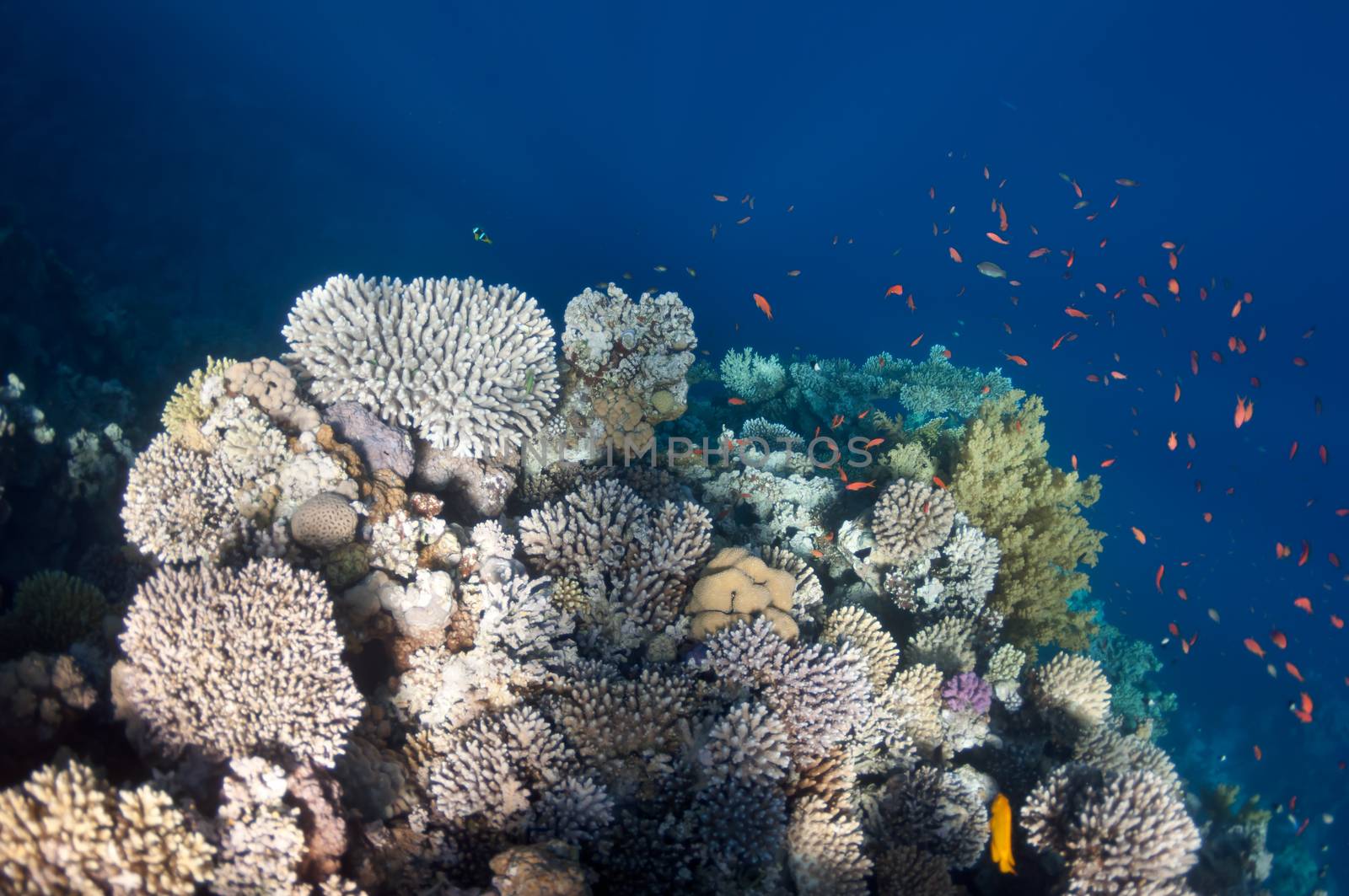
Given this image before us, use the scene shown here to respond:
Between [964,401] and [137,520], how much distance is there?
45.4 ft

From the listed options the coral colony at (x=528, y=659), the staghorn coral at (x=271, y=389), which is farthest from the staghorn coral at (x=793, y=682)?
the staghorn coral at (x=271, y=389)

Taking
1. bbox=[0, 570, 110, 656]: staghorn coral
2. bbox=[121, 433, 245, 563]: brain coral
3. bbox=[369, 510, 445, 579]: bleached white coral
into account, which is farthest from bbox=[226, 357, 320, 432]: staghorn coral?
bbox=[0, 570, 110, 656]: staghorn coral

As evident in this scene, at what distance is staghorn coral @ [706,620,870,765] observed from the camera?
4.72 m

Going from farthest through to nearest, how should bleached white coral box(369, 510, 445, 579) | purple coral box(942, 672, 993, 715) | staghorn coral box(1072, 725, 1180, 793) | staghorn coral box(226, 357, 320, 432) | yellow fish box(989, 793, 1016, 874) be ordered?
staghorn coral box(1072, 725, 1180, 793), purple coral box(942, 672, 993, 715), staghorn coral box(226, 357, 320, 432), yellow fish box(989, 793, 1016, 874), bleached white coral box(369, 510, 445, 579)

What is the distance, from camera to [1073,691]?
22.0 ft

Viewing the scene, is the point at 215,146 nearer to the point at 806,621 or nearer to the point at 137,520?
the point at 137,520

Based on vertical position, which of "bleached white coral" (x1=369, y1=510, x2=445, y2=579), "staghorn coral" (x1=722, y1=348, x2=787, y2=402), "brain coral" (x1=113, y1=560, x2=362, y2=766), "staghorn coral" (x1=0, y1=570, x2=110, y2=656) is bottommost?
"brain coral" (x1=113, y1=560, x2=362, y2=766)

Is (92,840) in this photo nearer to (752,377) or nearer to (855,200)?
(752,377)

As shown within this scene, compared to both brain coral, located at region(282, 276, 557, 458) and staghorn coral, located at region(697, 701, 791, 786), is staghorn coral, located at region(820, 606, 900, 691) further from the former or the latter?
brain coral, located at region(282, 276, 557, 458)

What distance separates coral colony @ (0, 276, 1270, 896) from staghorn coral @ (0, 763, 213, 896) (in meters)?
0.01

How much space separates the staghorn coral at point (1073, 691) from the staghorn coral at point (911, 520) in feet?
6.18

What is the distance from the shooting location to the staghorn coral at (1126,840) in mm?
4719

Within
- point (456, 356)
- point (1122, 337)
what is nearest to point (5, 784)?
point (456, 356)

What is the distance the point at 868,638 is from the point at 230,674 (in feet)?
16.8
